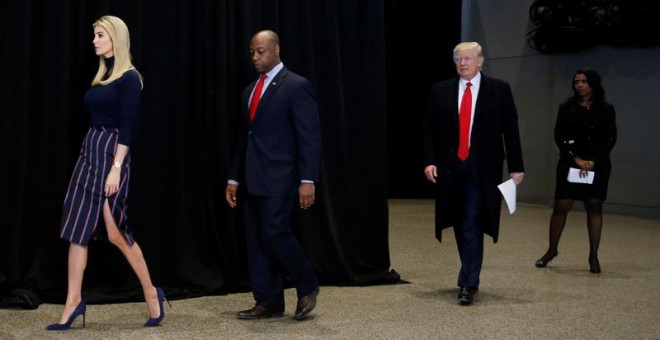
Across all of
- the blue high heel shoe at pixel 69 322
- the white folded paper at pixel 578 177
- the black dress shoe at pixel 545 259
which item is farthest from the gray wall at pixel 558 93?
the blue high heel shoe at pixel 69 322

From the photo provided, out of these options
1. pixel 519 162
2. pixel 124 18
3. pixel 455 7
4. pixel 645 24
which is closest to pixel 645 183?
pixel 645 24

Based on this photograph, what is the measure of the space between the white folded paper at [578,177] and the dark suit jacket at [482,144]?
4.07ft

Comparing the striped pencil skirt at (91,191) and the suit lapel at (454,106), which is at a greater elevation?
the suit lapel at (454,106)

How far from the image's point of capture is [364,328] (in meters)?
4.41

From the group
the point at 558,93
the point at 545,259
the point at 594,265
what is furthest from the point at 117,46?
the point at 558,93

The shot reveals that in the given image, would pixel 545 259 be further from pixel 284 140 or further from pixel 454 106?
pixel 284 140

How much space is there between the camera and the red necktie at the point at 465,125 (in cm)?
514

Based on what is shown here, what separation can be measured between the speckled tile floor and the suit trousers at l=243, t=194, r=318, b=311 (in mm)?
162

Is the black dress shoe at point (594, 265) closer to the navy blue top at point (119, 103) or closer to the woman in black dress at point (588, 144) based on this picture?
the woman in black dress at point (588, 144)

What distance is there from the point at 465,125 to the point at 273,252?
4.61 ft

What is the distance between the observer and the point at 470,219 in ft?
16.8

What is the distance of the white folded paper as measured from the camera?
20.5 ft

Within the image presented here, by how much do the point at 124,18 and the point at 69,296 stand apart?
1629mm

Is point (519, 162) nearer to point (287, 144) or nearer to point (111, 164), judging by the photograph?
point (287, 144)
